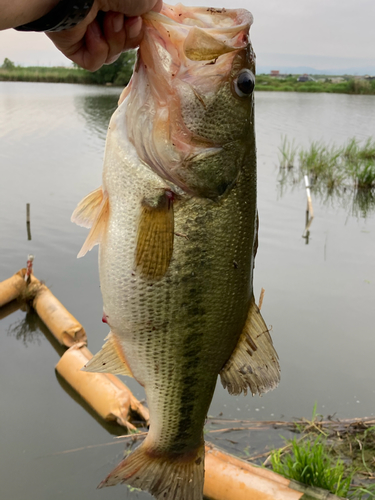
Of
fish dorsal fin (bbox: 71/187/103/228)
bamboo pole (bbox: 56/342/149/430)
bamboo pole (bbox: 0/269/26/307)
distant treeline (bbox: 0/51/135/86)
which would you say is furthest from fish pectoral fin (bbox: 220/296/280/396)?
distant treeline (bbox: 0/51/135/86)

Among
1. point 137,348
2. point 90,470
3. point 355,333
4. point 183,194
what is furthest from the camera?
point 355,333

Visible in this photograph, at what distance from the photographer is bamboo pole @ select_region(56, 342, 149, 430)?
4852 mm

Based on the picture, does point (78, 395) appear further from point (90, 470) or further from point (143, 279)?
point (143, 279)

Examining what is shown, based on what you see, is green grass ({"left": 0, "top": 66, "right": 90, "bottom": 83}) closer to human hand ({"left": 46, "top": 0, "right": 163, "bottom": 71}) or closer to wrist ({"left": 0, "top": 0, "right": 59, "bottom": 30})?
human hand ({"left": 46, "top": 0, "right": 163, "bottom": 71})

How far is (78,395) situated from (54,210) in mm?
8493

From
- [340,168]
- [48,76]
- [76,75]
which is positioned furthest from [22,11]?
[48,76]

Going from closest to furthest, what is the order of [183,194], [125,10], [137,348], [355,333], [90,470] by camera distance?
[125,10]
[183,194]
[137,348]
[90,470]
[355,333]

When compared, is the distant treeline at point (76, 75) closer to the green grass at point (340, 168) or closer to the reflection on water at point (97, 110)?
the reflection on water at point (97, 110)

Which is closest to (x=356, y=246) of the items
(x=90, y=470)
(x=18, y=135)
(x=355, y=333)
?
(x=355, y=333)

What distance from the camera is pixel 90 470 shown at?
4457mm

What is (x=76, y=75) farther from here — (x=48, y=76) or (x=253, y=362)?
(x=253, y=362)

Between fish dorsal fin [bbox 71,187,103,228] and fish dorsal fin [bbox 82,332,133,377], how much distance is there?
16.8 inches

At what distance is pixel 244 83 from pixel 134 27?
1.33ft

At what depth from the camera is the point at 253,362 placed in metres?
1.74
